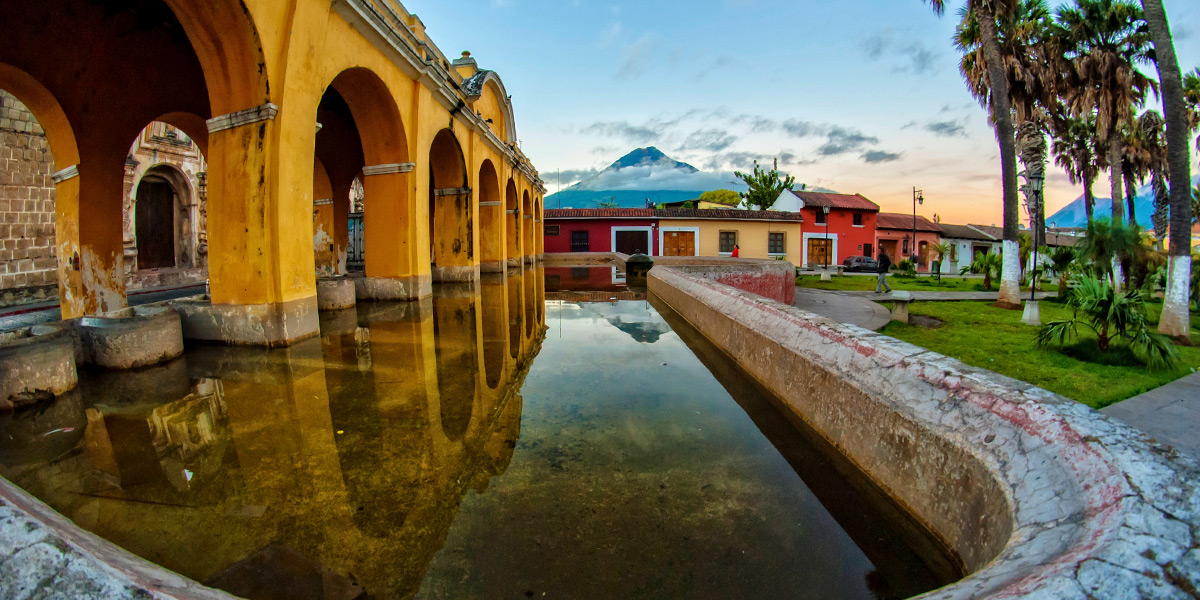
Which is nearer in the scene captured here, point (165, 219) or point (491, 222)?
point (165, 219)

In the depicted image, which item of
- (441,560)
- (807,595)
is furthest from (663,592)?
(441,560)

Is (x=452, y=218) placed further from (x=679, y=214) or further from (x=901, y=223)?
(x=901, y=223)

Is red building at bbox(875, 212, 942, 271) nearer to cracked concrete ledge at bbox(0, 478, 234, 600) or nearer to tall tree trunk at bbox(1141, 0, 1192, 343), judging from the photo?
tall tree trunk at bbox(1141, 0, 1192, 343)

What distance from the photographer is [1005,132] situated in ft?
41.1

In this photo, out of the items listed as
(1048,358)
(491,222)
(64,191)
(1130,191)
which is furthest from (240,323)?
(1130,191)

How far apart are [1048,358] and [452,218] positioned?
454 inches

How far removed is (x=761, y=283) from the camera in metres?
12.0

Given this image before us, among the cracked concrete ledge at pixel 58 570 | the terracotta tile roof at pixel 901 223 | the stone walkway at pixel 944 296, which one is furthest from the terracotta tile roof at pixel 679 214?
the cracked concrete ledge at pixel 58 570

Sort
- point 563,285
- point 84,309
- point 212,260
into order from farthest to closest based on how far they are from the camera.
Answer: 1. point 563,285
2. point 84,309
3. point 212,260

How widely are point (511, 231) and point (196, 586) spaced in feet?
66.1

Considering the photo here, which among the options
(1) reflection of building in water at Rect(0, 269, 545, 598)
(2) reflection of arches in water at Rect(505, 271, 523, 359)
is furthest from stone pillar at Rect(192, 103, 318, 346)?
(2) reflection of arches in water at Rect(505, 271, 523, 359)

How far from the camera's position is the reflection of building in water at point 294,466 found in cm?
193

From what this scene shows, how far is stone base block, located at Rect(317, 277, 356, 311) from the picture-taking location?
7.90 meters

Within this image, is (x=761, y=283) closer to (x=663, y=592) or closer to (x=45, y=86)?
(x=663, y=592)
